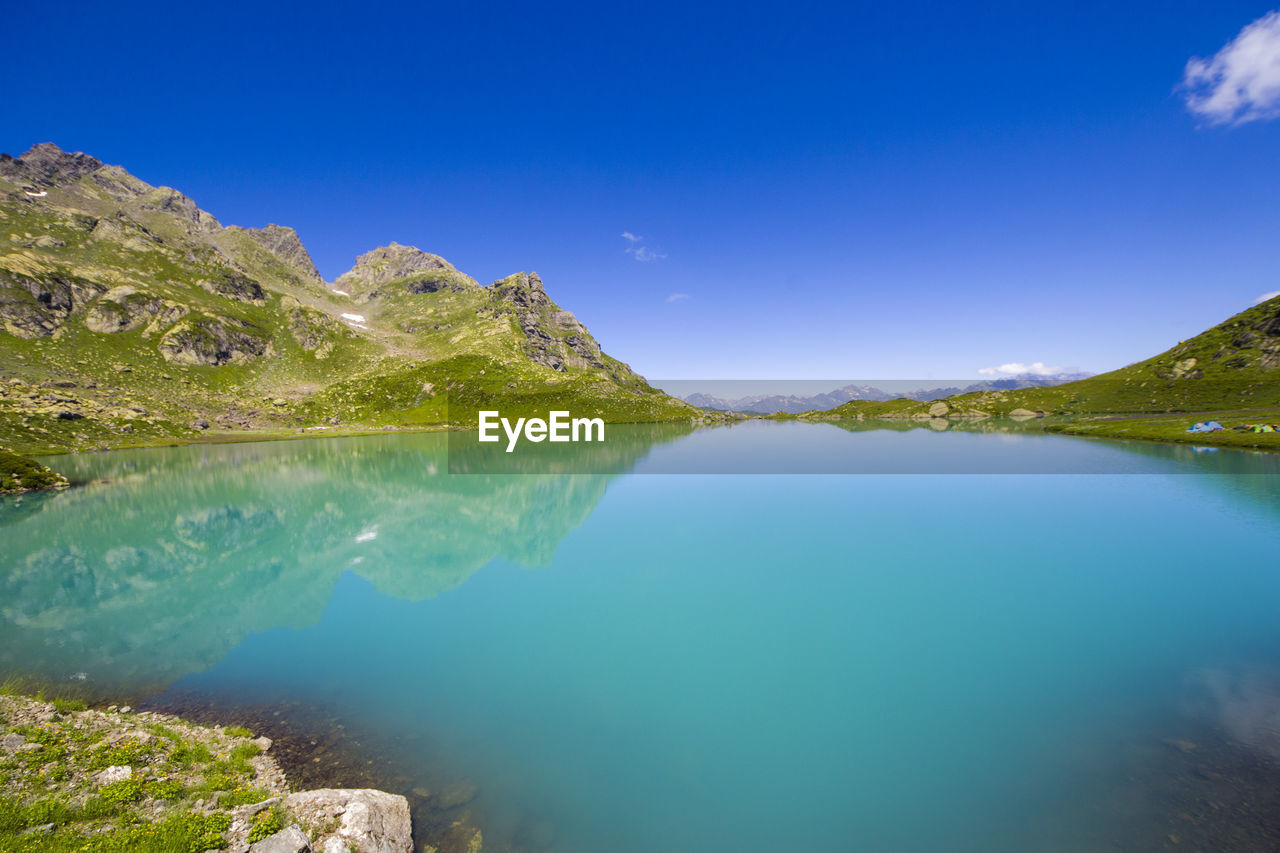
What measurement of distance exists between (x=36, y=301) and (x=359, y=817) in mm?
237437

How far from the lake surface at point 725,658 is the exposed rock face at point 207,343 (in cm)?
18085

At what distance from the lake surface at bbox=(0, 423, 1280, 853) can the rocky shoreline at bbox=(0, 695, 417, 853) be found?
1.55 meters

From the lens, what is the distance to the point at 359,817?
28.6ft

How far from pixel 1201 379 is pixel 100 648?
763 ft

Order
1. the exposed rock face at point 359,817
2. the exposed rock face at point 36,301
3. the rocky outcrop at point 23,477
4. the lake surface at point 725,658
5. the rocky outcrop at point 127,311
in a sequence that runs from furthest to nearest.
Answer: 1. the rocky outcrop at point 127,311
2. the exposed rock face at point 36,301
3. the rocky outcrop at point 23,477
4. the lake surface at point 725,658
5. the exposed rock face at point 359,817

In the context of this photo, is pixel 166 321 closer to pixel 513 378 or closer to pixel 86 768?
pixel 513 378

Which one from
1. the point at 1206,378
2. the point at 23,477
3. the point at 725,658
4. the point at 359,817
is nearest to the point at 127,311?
the point at 23,477

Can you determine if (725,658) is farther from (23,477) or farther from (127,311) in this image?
(127,311)

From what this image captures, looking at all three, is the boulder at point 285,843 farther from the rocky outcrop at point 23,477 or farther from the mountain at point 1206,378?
the mountain at point 1206,378

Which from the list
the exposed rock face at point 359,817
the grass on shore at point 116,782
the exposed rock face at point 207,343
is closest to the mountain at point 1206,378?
the exposed rock face at point 359,817

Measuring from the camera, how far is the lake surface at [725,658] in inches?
404

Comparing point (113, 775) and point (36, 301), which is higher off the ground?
point (36, 301)

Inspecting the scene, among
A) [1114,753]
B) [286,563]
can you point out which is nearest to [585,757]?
[1114,753]

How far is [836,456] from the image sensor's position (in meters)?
78.9
